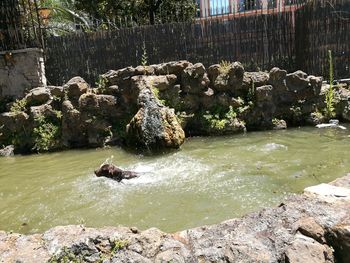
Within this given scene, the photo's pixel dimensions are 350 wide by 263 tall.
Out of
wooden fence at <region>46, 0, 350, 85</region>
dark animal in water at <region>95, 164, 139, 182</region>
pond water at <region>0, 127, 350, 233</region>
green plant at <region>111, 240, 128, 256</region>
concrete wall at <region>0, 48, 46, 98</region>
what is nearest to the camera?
green plant at <region>111, 240, 128, 256</region>

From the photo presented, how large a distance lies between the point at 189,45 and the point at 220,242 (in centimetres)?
891

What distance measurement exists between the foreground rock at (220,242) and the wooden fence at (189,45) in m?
8.41

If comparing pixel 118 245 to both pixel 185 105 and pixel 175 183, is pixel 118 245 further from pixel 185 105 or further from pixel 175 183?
pixel 185 105

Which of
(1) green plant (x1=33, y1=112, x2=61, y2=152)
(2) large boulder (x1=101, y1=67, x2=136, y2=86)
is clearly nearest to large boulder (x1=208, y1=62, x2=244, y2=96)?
(2) large boulder (x1=101, y1=67, x2=136, y2=86)

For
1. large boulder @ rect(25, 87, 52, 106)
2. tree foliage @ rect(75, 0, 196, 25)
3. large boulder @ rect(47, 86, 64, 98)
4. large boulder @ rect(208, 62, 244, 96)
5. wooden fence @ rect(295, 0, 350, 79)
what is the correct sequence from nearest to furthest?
large boulder @ rect(208, 62, 244, 96)
large boulder @ rect(47, 86, 64, 98)
large boulder @ rect(25, 87, 52, 106)
wooden fence @ rect(295, 0, 350, 79)
tree foliage @ rect(75, 0, 196, 25)

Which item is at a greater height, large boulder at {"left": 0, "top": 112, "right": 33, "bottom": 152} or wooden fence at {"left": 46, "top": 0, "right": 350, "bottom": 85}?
wooden fence at {"left": 46, "top": 0, "right": 350, "bottom": 85}

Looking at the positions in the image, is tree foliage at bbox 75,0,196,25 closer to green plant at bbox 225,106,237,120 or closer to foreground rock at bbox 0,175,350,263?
green plant at bbox 225,106,237,120

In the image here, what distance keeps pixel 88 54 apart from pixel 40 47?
1316mm

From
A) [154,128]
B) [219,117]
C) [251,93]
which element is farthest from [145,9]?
[154,128]

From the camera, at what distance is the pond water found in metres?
4.45

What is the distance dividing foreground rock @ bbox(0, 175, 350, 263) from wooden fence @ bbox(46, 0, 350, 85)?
8.41 metres

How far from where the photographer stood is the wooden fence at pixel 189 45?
36.0 ft

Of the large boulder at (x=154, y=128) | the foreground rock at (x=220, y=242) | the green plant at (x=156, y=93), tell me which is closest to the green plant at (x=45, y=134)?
the large boulder at (x=154, y=128)

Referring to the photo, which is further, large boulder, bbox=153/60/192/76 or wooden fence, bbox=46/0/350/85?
wooden fence, bbox=46/0/350/85
